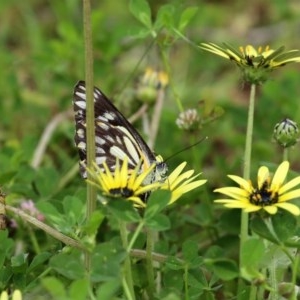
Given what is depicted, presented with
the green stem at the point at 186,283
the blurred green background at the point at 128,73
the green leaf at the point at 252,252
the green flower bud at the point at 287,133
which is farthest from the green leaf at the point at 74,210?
the blurred green background at the point at 128,73

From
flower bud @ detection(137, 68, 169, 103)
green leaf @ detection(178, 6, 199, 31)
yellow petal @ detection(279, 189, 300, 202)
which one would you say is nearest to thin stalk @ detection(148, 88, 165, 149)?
flower bud @ detection(137, 68, 169, 103)

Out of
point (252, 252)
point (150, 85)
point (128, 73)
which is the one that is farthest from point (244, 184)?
point (128, 73)

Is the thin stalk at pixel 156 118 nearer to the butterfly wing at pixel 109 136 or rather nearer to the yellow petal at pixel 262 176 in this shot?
the butterfly wing at pixel 109 136

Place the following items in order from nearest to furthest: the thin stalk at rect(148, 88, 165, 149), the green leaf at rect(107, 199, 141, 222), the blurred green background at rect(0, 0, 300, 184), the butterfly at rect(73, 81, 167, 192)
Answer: the green leaf at rect(107, 199, 141, 222) < the butterfly at rect(73, 81, 167, 192) < the thin stalk at rect(148, 88, 165, 149) < the blurred green background at rect(0, 0, 300, 184)

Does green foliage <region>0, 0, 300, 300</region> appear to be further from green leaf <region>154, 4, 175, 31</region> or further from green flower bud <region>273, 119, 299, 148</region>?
green flower bud <region>273, 119, 299, 148</region>

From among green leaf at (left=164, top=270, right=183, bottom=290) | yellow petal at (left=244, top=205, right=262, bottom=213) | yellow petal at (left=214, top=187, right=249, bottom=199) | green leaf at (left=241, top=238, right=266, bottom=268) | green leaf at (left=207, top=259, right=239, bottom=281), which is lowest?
green leaf at (left=164, top=270, right=183, bottom=290)

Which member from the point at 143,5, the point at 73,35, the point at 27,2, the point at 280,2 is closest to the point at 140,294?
the point at 143,5
